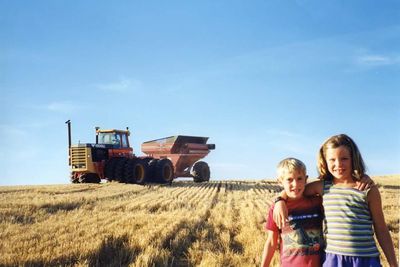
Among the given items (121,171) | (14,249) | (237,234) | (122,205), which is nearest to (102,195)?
(122,205)

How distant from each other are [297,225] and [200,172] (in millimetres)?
24376

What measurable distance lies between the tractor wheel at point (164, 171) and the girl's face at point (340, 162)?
20648mm

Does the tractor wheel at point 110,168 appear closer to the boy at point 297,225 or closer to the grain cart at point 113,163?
the grain cart at point 113,163

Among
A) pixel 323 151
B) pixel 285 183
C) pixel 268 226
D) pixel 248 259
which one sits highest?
pixel 323 151

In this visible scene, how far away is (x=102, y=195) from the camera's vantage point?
649 inches

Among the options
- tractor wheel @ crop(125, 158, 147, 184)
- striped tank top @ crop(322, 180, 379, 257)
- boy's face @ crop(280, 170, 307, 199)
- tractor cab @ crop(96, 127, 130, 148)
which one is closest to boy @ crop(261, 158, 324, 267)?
boy's face @ crop(280, 170, 307, 199)

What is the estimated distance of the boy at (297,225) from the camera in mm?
3826

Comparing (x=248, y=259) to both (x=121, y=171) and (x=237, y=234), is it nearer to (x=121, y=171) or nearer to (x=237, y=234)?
(x=237, y=234)

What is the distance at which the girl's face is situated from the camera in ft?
12.5

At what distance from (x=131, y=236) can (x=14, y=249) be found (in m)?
1.87

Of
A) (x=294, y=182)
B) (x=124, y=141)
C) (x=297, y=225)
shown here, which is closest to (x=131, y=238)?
(x=297, y=225)

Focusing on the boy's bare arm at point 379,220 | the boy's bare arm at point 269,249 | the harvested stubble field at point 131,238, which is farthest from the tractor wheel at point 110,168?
the boy's bare arm at point 379,220

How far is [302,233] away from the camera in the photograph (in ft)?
12.7

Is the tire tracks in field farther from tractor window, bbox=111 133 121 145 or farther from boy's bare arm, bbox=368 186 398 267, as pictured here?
tractor window, bbox=111 133 121 145
